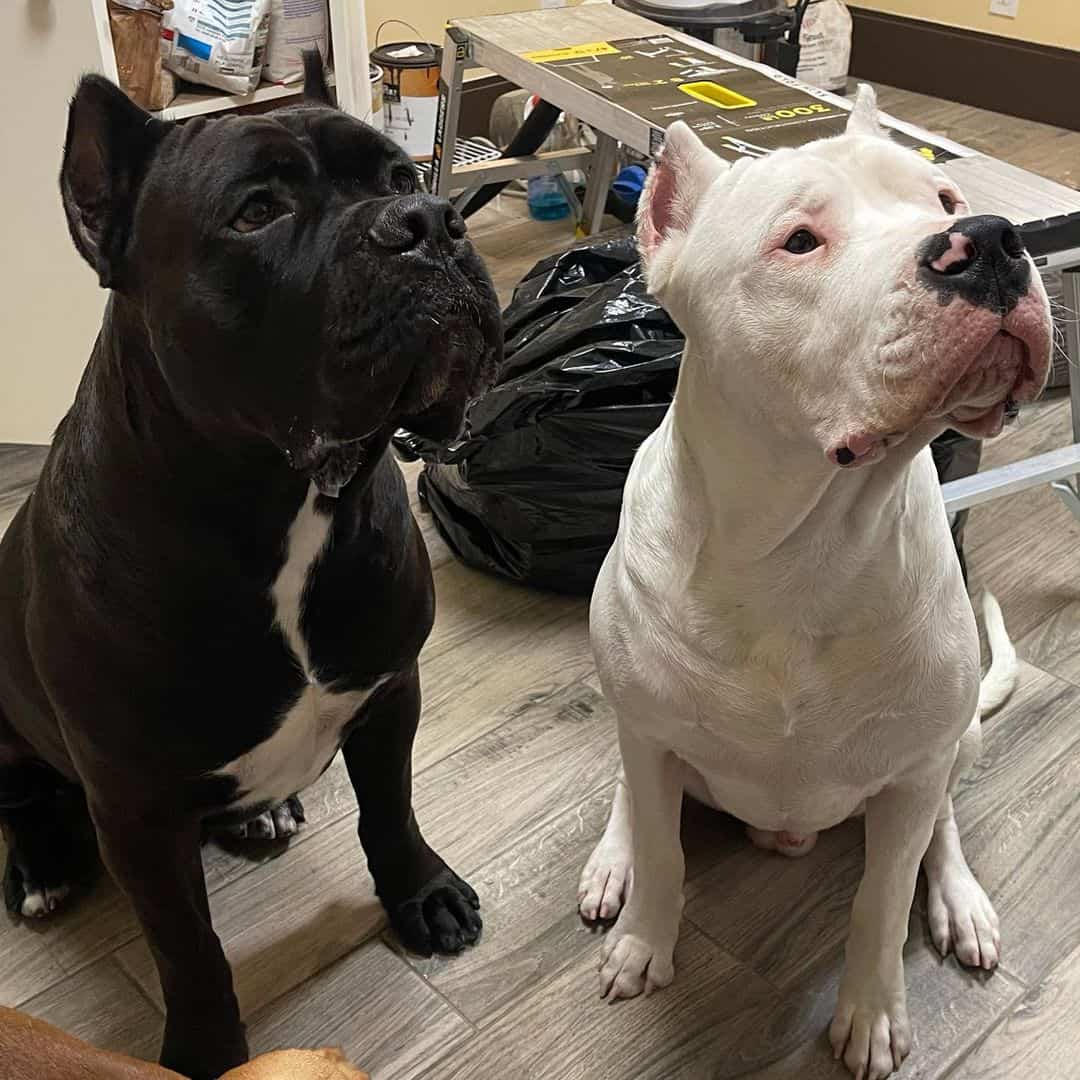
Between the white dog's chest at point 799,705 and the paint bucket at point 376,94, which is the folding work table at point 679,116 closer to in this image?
the paint bucket at point 376,94

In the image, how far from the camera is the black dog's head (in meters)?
0.94

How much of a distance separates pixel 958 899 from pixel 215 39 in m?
2.05

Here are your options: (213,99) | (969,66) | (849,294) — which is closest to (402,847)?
(849,294)

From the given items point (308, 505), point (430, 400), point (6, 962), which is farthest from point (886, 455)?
point (6, 962)

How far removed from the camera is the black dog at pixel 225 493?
3.17 feet

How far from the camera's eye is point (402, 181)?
1.10 metres

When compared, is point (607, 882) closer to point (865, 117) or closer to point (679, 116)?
point (865, 117)

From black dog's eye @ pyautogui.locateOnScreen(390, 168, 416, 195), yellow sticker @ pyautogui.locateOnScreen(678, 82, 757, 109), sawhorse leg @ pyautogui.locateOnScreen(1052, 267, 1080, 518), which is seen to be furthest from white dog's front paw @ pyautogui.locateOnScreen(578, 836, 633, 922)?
yellow sticker @ pyautogui.locateOnScreen(678, 82, 757, 109)

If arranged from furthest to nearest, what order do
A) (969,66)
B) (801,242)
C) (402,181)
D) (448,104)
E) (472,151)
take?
(969,66) < (472,151) < (448,104) < (402,181) < (801,242)

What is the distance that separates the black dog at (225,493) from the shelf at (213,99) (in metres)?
1.42

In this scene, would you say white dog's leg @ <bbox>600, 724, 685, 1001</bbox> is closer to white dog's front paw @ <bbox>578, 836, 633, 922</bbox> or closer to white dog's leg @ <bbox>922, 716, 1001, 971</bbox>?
white dog's front paw @ <bbox>578, 836, 633, 922</bbox>

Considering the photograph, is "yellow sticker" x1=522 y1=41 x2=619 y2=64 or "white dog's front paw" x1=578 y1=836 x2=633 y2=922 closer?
"white dog's front paw" x1=578 y1=836 x2=633 y2=922

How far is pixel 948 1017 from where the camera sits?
56.8 inches

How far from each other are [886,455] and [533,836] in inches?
35.1
